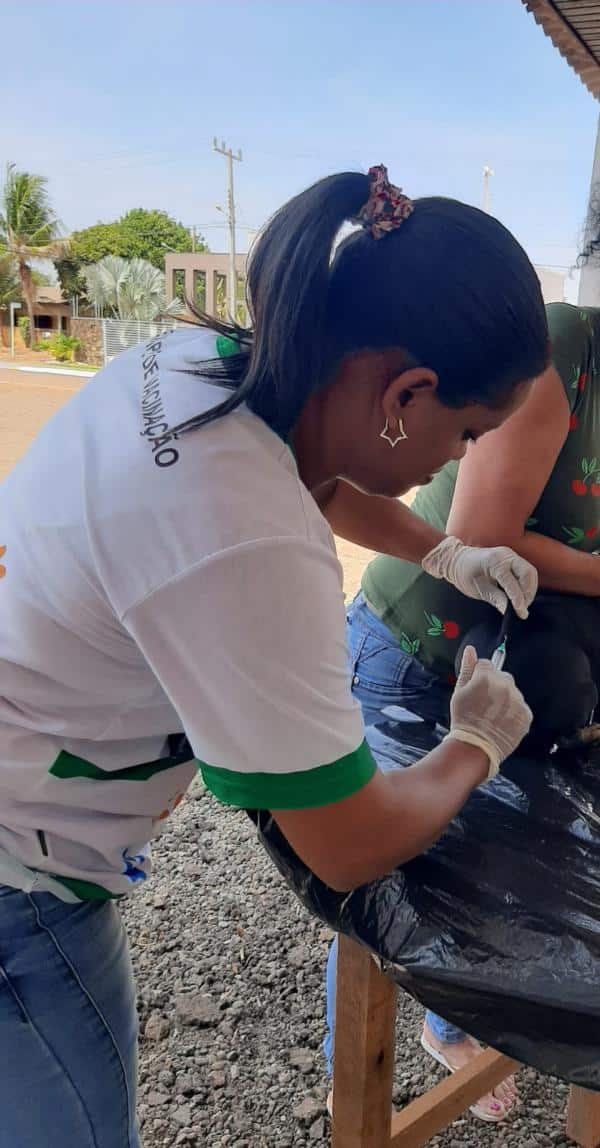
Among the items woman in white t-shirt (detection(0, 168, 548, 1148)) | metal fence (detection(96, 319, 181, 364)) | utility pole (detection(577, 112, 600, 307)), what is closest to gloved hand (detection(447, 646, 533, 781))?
woman in white t-shirt (detection(0, 168, 548, 1148))

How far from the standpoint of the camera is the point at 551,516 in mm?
1325

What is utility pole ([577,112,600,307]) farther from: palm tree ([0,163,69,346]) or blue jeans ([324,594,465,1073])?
palm tree ([0,163,69,346])

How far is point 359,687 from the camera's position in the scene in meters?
1.37

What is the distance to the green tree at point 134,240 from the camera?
32.1m

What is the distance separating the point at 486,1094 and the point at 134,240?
36.1 metres

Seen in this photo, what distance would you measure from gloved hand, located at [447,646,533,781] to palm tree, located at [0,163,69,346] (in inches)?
1113

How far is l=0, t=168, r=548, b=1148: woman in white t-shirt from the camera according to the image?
623 millimetres

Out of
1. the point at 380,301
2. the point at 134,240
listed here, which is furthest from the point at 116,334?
the point at 380,301

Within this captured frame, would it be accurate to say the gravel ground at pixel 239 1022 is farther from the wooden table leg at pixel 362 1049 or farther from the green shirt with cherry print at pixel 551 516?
the green shirt with cherry print at pixel 551 516

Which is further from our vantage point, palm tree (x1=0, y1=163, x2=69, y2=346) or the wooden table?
palm tree (x1=0, y1=163, x2=69, y2=346)

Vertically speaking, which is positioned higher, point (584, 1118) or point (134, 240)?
point (134, 240)

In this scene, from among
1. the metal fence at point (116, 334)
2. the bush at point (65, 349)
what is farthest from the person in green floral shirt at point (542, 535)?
the bush at point (65, 349)

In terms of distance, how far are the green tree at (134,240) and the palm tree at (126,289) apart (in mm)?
4632

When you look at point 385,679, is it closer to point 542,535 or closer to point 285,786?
point 542,535
